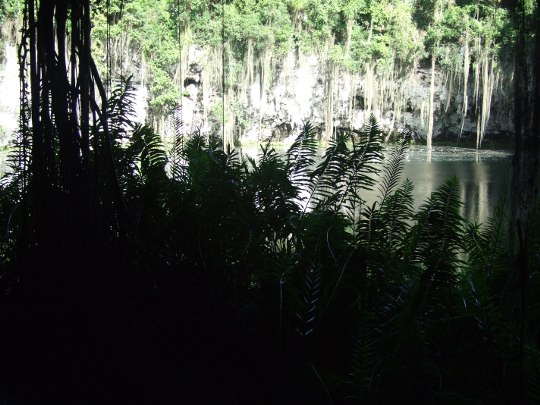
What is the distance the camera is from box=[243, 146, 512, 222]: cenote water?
379 inches

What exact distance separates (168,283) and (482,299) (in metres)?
0.83

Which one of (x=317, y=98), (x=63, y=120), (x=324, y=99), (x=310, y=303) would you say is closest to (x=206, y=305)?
(x=310, y=303)

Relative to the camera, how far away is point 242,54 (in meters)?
25.9

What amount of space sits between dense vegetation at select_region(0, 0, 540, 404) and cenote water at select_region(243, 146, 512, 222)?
6.14 meters

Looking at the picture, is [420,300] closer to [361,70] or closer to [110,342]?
[110,342]

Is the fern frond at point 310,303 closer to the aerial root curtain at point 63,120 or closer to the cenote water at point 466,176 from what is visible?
the aerial root curtain at point 63,120

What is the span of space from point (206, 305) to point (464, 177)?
14.1 metres

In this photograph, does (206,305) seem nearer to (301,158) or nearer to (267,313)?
(267,313)

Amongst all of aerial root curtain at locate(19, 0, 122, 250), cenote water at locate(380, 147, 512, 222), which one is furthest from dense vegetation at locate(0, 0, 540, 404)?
cenote water at locate(380, 147, 512, 222)

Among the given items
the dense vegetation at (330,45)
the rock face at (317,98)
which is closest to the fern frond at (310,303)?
the dense vegetation at (330,45)

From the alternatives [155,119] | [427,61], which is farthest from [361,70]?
[155,119]

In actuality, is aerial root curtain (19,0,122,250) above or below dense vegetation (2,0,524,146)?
below

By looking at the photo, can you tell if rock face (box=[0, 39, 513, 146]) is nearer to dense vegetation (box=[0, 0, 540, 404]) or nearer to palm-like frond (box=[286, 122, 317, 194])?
palm-like frond (box=[286, 122, 317, 194])

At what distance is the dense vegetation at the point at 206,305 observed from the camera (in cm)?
121
